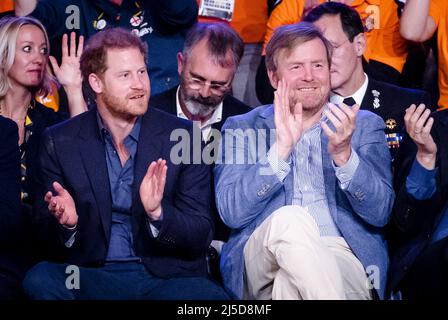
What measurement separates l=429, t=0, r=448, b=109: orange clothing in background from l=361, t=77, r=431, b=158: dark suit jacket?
0.62 ft

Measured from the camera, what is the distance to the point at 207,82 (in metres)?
3.38

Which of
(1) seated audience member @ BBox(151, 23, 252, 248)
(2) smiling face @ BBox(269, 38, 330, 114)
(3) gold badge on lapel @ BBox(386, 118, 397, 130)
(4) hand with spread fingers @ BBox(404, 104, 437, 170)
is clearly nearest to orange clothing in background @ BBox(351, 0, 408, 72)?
(3) gold badge on lapel @ BBox(386, 118, 397, 130)

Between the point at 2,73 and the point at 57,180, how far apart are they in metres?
0.78

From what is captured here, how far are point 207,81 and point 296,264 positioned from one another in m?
1.14

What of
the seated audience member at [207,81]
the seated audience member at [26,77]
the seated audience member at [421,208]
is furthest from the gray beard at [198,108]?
the seated audience member at [421,208]

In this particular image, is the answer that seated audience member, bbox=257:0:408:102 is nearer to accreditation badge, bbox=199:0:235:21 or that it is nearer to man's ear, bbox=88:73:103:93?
accreditation badge, bbox=199:0:235:21

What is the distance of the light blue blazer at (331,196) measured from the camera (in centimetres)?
275

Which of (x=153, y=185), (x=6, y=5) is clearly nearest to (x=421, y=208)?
(x=153, y=185)

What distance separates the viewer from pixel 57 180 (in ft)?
9.25

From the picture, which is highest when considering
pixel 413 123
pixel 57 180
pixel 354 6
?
pixel 354 6

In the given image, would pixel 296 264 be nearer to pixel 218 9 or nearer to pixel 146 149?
pixel 146 149

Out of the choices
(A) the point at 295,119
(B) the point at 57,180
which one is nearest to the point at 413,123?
(A) the point at 295,119
